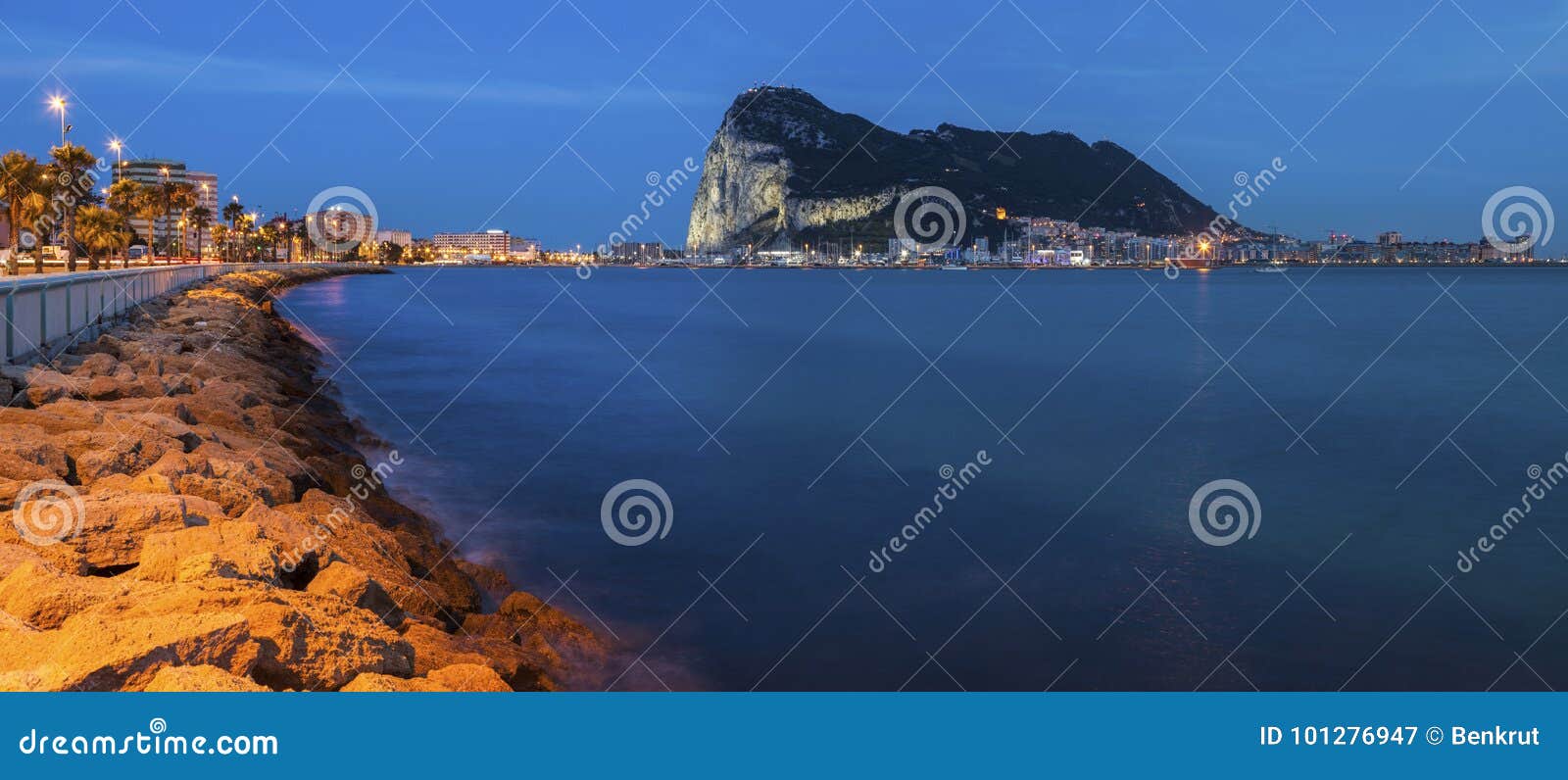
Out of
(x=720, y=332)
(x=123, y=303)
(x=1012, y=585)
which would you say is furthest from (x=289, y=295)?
(x=1012, y=585)

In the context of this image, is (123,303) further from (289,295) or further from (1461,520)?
(289,295)

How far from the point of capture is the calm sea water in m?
10.4

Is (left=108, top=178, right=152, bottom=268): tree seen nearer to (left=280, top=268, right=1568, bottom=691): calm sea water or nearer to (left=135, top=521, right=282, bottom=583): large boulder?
(left=280, top=268, right=1568, bottom=691): calm sea water

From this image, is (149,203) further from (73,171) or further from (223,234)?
(223,234)

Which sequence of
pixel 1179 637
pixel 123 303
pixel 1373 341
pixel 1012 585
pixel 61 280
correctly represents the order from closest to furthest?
1. pixel 1179 637
2. pixel 1012 585
3. pixel 61 280
4. pixel 123 303
5. pixel 1373 341

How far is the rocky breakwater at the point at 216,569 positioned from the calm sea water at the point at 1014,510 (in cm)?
136

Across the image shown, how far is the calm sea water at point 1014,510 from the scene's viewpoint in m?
10.4

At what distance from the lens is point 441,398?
2934cm

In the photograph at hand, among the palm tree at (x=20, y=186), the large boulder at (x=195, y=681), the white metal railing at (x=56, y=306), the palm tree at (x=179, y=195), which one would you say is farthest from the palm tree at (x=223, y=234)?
the large boulder at (x=195, y=681)

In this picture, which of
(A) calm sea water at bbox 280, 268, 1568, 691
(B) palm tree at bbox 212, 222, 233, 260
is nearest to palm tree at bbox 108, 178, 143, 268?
(A) calm sea water at bbox 280, 268, 1568, 691

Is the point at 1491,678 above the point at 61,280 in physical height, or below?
below

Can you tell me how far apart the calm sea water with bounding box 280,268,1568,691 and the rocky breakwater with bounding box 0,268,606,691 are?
1.36 metres

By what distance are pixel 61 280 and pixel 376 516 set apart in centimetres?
1140

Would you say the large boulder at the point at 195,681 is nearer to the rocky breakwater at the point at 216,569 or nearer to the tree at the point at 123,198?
the rocky breakwater at the point at 216,569
